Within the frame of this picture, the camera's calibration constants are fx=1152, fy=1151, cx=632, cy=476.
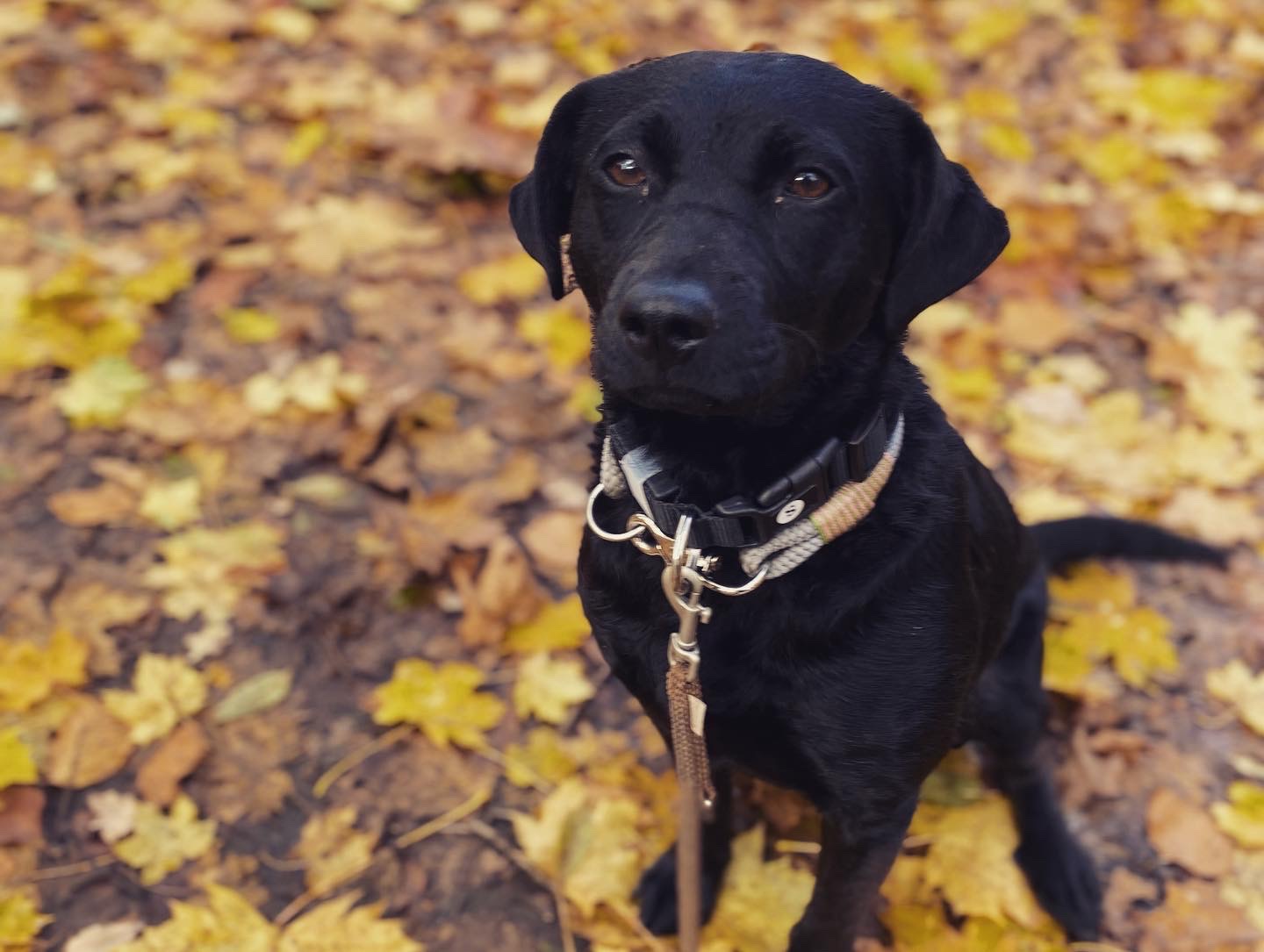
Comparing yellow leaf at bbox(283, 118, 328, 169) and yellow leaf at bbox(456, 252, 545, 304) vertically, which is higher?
yellow leaf at bbox(283, 118, 328, 169)

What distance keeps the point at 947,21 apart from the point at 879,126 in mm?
3956

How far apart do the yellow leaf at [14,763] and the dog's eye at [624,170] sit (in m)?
1.92

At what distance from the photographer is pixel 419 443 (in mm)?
3650

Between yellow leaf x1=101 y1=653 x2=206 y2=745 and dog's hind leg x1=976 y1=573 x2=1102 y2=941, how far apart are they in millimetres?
1919

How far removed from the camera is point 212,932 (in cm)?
247

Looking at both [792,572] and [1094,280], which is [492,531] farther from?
[1094,280]

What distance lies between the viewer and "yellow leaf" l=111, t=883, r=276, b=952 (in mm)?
2447

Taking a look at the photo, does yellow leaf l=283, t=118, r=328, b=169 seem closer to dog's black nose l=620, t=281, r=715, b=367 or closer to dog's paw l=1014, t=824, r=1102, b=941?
dog's black nose l=620, t=281, r=715, b=367

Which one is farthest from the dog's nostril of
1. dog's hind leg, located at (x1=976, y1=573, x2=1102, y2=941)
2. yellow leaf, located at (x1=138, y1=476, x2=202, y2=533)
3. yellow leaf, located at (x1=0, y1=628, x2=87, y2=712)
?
yellow leaf, located at (x1=138, y1=476, x2=202, y2=533)

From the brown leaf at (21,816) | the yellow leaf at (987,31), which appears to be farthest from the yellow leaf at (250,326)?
the yellow leaf at (987,31)

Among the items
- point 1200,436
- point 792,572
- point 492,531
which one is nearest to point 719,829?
point 792,572

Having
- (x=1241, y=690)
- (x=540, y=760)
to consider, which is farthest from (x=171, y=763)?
(x=1241, y=690)

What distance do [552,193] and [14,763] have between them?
5.92ft

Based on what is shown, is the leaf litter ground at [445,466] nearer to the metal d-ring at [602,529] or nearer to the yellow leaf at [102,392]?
the yellow leaf at [102,392]
